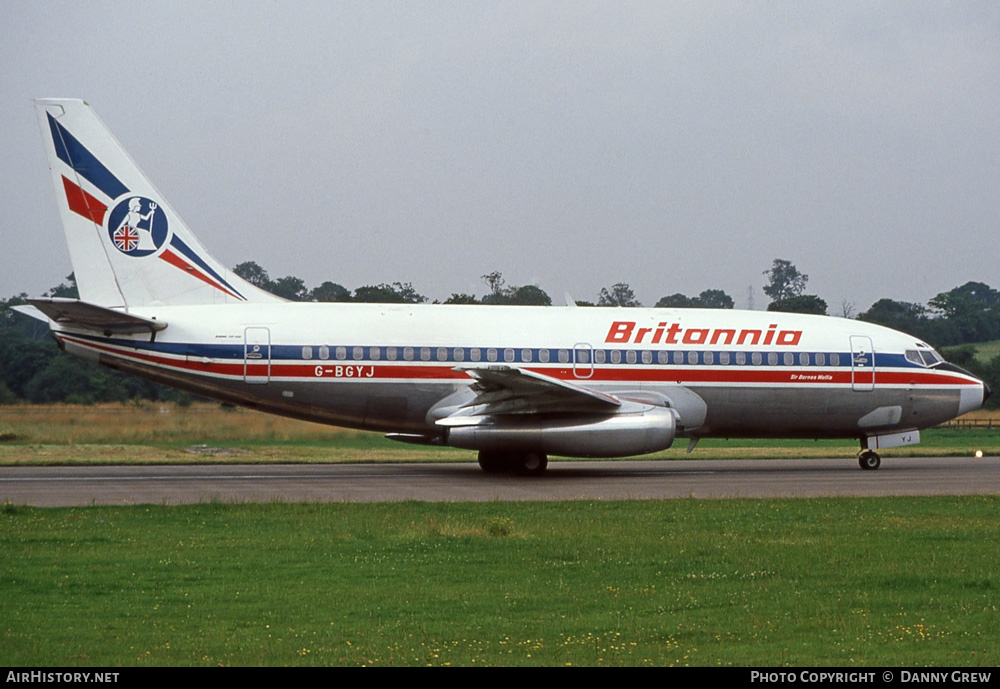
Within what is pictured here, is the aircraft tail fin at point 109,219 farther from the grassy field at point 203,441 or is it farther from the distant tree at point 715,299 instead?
the distant tree at point 715,299

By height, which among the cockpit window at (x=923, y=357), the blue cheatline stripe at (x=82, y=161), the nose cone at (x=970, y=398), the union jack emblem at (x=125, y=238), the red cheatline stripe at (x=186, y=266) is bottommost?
the nose cone at (x=970, y=398)

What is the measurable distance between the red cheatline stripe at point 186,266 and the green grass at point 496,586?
8616mm

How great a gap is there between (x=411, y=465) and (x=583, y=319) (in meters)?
5.87

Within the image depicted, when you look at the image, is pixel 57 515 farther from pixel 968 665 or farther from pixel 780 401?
pixel 780 401

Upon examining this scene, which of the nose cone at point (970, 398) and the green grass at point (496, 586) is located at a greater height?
the nose cone at point (970, 398)

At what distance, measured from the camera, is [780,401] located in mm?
25766

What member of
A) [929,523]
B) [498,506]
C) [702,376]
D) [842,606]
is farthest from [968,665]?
[702,376]

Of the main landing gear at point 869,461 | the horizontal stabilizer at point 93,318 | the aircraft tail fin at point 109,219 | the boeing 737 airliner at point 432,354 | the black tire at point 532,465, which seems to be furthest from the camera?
the main landing gear at point 869,461

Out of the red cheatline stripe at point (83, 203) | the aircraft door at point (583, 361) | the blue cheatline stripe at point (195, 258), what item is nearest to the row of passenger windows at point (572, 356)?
the aircraft door at point (583, 361)

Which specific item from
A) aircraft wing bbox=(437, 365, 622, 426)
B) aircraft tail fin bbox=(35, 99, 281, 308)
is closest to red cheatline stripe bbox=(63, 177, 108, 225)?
aircraft tail fin bbox=(35, 99, 281, 308)

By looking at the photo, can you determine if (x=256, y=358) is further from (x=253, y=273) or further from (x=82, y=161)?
(x=253, y=273)

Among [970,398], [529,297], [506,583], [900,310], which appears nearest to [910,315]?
[900,310]

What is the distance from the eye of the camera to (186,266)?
24484 millimetres

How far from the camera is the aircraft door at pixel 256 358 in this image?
77.0ft
